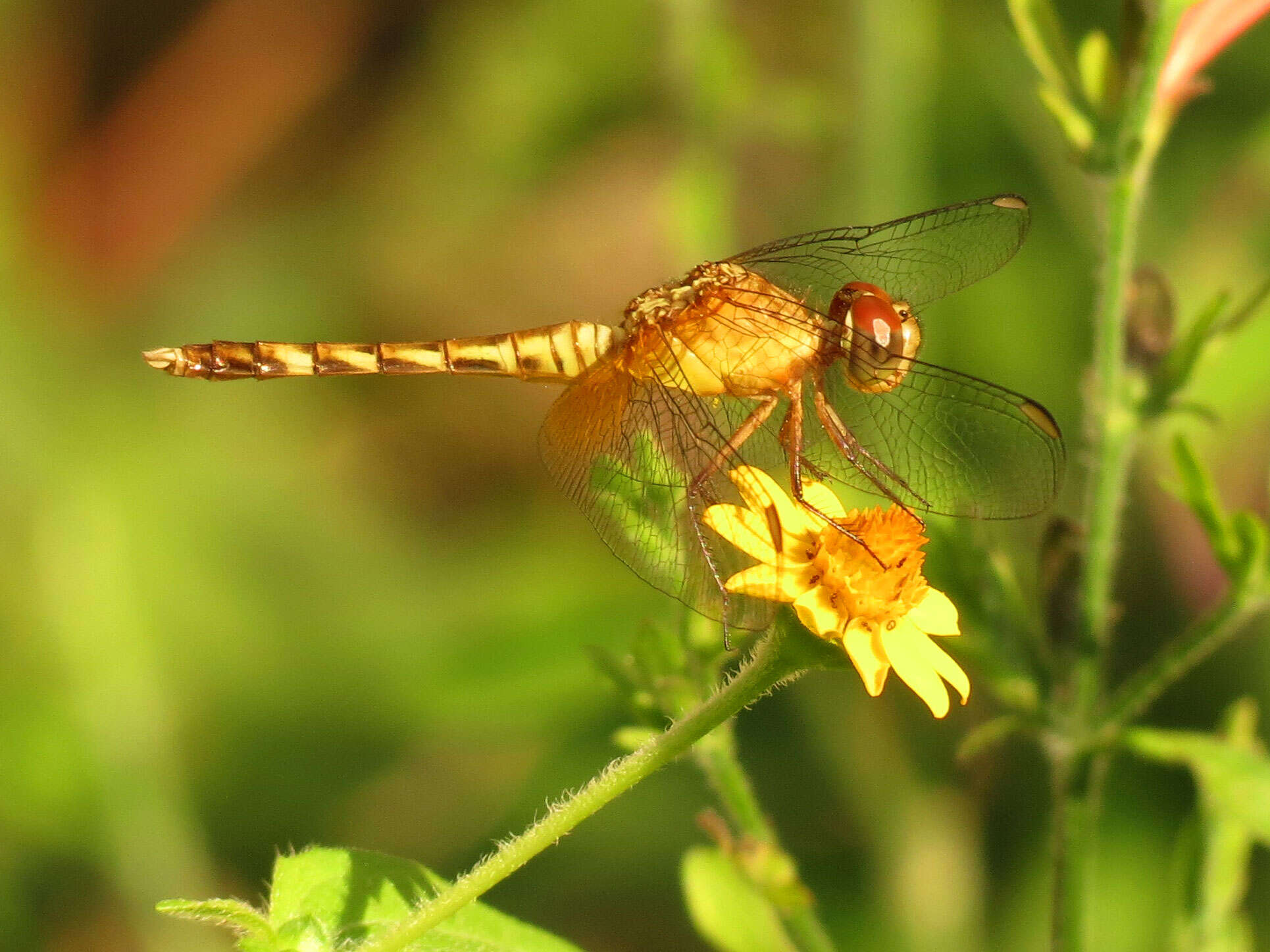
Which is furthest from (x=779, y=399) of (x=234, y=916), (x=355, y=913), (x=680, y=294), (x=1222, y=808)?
(x=234, y=916)

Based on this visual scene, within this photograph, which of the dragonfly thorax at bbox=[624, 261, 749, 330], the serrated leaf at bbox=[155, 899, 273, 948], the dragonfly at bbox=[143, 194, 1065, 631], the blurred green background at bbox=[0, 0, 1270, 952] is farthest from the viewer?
the blurred green background at bbox=[0, 0, 1270, 952]

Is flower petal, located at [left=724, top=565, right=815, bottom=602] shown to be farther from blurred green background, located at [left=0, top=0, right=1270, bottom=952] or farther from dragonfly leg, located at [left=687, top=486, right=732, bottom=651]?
blurred green background, located at [left=0, top=0, right=1270, bottom=952]

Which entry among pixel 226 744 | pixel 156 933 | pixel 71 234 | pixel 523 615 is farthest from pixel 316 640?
pixel 71 234

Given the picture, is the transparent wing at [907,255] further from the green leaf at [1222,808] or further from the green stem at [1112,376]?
the green leaf at [1222,808]

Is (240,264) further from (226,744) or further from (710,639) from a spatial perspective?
(710,639)

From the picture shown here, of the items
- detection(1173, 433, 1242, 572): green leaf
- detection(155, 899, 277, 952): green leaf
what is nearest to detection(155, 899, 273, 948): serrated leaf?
detection(155, 899, 277, 952): green leaf

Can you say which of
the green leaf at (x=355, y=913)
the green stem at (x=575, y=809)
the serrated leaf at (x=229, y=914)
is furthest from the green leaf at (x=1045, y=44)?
the serrated leaf at (x=229, y=914)
